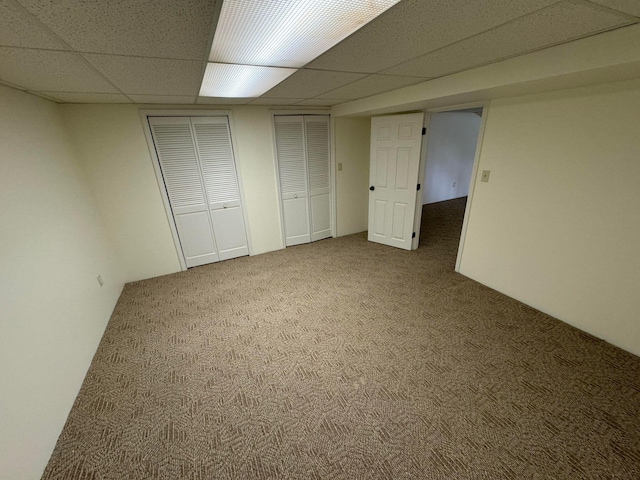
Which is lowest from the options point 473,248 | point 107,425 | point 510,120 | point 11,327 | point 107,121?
point 107,425

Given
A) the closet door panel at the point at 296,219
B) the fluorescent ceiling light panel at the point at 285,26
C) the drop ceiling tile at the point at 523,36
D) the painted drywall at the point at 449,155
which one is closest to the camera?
the fluorescent ceiling light panel at the point at 285,26

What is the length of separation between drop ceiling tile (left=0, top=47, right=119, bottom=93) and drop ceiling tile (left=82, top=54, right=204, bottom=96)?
0.09 metres

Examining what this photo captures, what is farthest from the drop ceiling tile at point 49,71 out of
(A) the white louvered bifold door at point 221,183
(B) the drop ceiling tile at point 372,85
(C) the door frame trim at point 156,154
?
(B) the drop ceiling tile at point 372,85

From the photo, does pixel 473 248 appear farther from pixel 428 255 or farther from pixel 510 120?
pixel 510 120

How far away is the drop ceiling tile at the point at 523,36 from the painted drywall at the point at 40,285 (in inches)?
109

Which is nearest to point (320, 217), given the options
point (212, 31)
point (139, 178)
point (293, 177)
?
point (293, 177)

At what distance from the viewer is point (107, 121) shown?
110 inches

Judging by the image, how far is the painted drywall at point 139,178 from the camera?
2.78 m

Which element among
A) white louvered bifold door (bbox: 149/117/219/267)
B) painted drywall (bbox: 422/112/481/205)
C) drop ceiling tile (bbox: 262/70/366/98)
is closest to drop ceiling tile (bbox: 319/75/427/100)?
drop ceiling tile (bbox: 262/70/366/98)

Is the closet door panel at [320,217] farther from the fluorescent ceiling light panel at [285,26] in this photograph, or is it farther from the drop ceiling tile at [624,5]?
the drop ceiling tile at [624,5]

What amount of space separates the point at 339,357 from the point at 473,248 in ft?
6.98

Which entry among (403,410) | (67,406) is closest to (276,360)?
(403,410)

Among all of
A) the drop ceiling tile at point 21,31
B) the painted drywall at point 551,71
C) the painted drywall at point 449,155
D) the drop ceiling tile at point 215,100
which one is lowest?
the painted drywall at point 449,155

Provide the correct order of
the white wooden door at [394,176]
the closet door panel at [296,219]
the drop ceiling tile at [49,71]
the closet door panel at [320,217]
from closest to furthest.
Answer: the drop ceiling tile at [49,71] → the white wooden door at [394,176] → the closet door panel at [296,219] → the closet door panel at [320,217]
